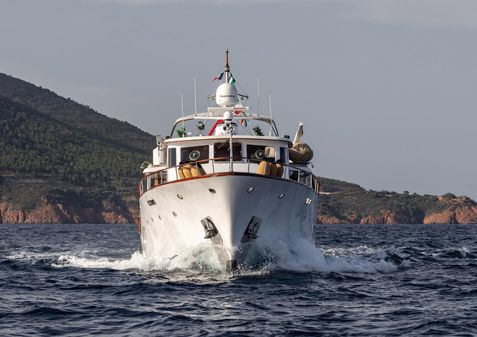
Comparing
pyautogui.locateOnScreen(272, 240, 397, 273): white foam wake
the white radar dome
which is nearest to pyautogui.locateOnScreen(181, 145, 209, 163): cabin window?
pyautogui.locateOnScreen(272, 240, 397, 273): white foam wake

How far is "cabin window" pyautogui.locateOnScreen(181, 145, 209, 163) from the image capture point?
30688 millimetres

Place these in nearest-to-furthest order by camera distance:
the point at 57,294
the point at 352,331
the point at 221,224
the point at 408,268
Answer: the point at 352,331 → the point at 57,294 → the point at 221,224 → the point at 408,268

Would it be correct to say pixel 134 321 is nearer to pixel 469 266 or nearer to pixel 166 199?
pixel 166 199

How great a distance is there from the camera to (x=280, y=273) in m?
27.2

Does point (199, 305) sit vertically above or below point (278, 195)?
below

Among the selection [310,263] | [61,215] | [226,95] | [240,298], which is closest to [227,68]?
[226,95]

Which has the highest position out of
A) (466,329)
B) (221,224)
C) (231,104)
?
(231,104)

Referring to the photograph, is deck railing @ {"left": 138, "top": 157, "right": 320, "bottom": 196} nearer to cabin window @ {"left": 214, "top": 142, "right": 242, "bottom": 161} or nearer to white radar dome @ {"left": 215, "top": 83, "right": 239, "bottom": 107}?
cabin window @ {"left": 214, "top": 142, "right": 242, "bottom": 161}

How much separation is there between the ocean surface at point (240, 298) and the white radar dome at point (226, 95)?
7.53 metres

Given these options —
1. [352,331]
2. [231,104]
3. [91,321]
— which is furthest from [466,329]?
[231,104]

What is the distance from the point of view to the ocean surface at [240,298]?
1795 centimetres

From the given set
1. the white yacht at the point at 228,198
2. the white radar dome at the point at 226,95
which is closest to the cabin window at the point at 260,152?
the white yacht at the point at 228,198

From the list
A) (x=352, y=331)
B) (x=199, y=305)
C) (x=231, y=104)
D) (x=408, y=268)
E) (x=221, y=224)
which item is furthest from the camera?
(x=231, y=104)

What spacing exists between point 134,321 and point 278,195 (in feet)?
31.6
